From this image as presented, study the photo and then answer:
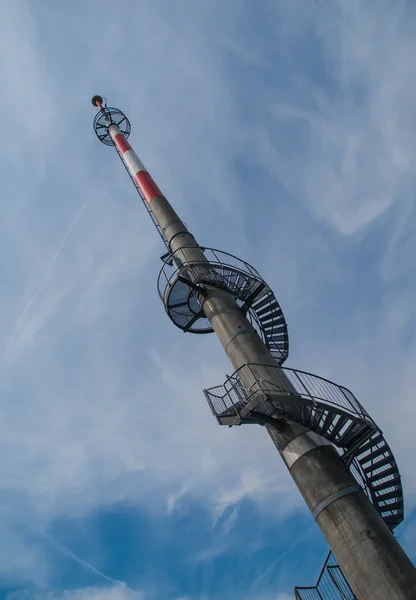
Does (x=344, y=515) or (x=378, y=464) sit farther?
(x=378, y=464)

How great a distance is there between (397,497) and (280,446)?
432 cm

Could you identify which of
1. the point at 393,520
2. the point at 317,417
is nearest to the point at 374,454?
the point at 317,417

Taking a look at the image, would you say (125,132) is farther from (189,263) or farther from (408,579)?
(408,579)

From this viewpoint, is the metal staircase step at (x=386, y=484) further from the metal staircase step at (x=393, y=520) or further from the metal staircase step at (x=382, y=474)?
the metal staircase step at (x=393, y=520)

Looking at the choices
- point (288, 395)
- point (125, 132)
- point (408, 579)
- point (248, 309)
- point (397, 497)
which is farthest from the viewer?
point (125, 132)

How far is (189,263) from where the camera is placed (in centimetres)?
1664

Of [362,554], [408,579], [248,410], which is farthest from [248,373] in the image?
[408,579]

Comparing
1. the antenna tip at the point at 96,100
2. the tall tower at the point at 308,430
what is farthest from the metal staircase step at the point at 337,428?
the antenna tip at the point at 96,100

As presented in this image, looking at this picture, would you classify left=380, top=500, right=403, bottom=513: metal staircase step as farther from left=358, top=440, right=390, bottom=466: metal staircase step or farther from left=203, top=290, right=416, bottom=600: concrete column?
left=203, top=290, right=416, bottom=600: concrete column

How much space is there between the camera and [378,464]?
39.3 feet

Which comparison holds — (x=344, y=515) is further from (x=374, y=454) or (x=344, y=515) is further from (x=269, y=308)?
(x=269, y=308)

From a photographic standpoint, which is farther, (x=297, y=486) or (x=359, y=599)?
(x=297, y=486)

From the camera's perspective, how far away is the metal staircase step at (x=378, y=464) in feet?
39.1

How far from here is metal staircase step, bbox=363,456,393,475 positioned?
11.9 meters
